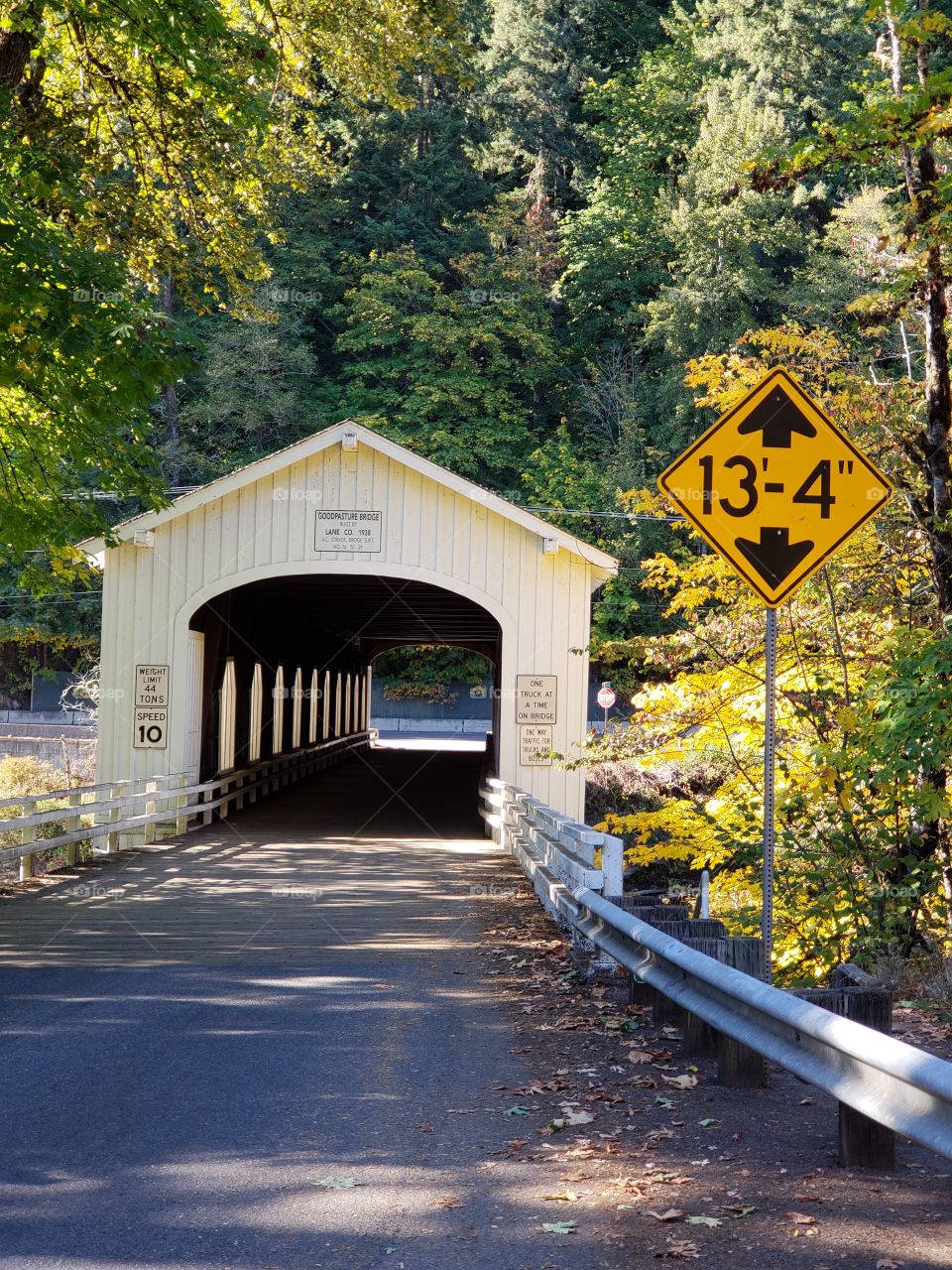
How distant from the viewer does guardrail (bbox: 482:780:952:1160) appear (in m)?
3.43

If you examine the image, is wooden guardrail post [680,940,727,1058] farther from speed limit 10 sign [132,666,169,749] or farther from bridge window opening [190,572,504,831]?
bridge window opening [190,572,504,831]

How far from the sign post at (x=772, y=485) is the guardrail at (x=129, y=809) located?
8.04 m

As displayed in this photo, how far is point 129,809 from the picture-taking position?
17.9 metres

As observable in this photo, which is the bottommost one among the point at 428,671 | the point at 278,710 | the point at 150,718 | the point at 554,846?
the point at 554,846

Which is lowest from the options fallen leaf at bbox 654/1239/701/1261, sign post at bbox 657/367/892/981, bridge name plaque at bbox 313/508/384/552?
fallen leaf at bbox 654/1239/701/1261

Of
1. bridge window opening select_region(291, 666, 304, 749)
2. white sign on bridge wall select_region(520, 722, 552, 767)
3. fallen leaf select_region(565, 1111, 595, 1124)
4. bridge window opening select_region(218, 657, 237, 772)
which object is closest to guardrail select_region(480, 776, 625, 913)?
white sign on bridge wall select_region(520, 722, 552, 767)

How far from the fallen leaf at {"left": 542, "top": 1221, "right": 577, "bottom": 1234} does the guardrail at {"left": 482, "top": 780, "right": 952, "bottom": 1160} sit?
0.86m

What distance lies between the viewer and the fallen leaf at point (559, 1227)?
13.3 feet

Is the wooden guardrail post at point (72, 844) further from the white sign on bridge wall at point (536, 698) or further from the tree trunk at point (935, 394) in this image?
the tree trunk at point (935, 394)

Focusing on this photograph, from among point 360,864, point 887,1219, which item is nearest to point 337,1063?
point 887,1219

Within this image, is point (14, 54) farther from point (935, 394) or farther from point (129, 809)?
point (129, 809)

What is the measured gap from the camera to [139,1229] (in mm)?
4062

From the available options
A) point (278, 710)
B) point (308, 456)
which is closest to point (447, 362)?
point (278, 710)

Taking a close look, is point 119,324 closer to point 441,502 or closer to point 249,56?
point 249,56
